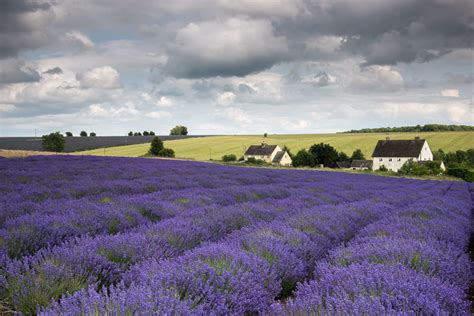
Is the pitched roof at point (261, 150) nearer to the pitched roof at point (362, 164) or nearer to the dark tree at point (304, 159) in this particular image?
the dark tree at point (304, 159)

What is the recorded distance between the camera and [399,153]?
205ft

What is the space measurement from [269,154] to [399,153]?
77.3ft

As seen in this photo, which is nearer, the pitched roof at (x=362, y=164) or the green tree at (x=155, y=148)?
the green tree at (x=155, y=148)

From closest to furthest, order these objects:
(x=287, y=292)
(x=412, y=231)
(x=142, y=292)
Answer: (x=142, y=292)
(x=287, y=292)
(x=412, y=231)

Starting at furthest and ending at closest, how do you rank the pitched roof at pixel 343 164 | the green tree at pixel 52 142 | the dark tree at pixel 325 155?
the dark tree at pixel 325 155 < the pitched roof at pixel 343 164 < the green tree at pixel 52 142

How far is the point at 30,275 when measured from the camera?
2854mm

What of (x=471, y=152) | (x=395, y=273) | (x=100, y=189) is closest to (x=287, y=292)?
(x=395, y=273)

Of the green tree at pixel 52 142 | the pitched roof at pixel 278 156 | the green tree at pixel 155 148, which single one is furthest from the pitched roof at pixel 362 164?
the green tree at pixel 52 142

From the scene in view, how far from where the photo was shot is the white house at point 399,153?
61.3 m

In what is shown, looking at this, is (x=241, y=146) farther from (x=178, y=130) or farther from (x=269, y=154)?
(x=178, y=130)

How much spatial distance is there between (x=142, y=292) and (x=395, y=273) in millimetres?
1792

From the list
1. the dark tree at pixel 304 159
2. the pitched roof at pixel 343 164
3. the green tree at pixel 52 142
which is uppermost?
the green tree at pixel 52 142

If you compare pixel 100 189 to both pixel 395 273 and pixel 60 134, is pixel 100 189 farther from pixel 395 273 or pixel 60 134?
pixel 60 134

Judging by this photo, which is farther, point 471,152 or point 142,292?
point 471,152
